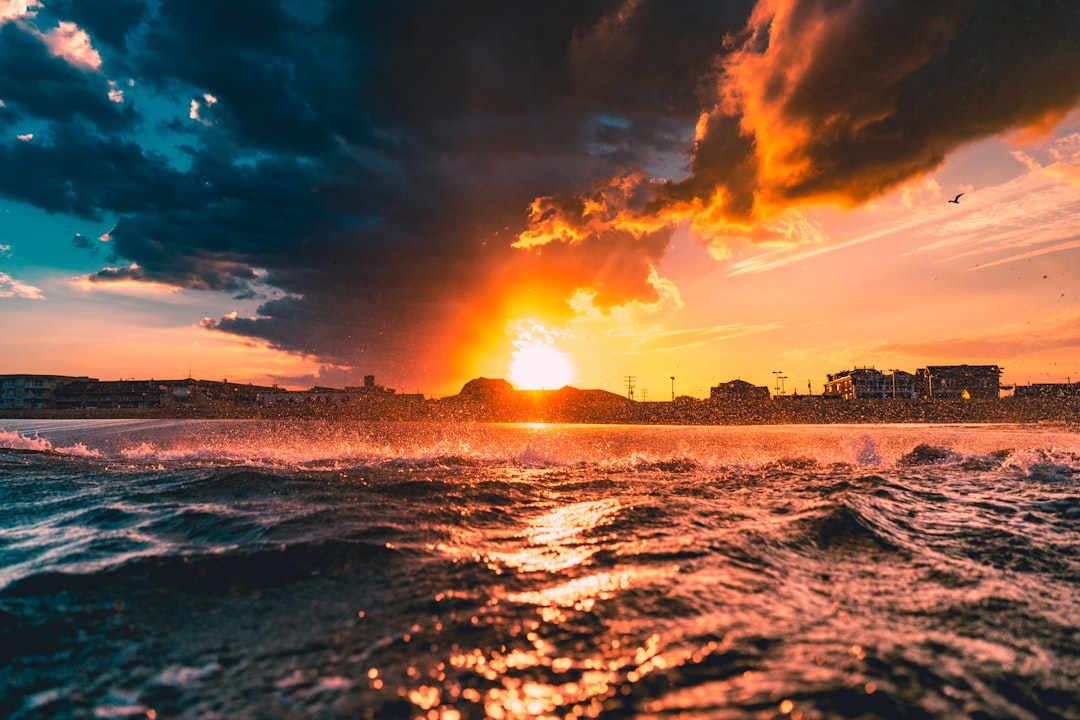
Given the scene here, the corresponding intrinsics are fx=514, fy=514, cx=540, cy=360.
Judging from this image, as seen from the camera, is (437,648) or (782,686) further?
(437,648)

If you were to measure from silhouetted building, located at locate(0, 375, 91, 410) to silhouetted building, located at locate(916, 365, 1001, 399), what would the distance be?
27944 centimetres

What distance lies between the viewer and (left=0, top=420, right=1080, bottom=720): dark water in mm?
3701

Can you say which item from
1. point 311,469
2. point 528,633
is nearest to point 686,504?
point 528,633

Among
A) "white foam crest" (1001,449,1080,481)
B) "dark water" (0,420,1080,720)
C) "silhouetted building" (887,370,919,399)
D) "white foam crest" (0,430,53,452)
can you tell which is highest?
"silhouetted building" (887,370,919,399)

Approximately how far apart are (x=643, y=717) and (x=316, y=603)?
12.2ft

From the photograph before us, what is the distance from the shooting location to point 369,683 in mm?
3768

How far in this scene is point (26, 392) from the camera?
15888cm

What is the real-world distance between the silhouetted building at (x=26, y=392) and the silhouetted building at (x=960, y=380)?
27944cm

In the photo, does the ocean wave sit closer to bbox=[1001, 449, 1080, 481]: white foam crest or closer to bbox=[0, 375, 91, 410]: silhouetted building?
bbox=[1001, 449, 1080, 481]: white foam crest

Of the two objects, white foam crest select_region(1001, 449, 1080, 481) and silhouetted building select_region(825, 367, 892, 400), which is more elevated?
silhouetted building select_region(825, 367, 892, 400)

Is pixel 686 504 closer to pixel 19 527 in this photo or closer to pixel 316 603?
pixel 316 603

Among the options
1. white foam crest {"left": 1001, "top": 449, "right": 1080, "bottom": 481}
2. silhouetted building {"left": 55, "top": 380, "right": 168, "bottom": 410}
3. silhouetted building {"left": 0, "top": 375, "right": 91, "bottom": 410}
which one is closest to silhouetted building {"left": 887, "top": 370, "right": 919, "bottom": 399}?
white foam crest {"left": 1001, "top": 449, "right": 1080, "bottom": 481}

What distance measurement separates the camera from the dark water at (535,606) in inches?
146

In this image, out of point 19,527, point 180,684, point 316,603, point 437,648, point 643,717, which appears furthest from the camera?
point 19,527
